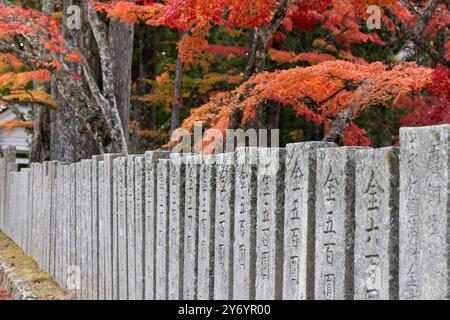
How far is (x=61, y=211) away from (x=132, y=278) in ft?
12.4

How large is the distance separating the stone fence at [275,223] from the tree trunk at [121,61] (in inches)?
184

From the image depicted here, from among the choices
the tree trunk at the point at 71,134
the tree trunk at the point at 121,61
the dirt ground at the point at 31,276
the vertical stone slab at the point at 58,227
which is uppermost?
the tree trunk at the point at 121,61

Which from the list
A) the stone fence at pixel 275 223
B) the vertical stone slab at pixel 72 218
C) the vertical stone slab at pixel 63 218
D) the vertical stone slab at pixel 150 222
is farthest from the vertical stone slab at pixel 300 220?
the vertical stone slab at pixel 63 218

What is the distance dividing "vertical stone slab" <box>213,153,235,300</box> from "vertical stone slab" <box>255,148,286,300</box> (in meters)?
0.46

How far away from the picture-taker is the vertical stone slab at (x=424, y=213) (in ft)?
10.00

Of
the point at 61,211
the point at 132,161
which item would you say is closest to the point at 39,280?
the point at 61,211

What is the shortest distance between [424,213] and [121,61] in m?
10.9

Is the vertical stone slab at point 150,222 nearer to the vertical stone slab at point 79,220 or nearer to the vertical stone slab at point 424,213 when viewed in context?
the vertical stone slab at point 79,220

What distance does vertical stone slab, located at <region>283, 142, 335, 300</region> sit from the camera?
404 cm

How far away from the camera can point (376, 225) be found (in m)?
3.49

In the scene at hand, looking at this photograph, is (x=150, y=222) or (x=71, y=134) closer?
(x=150, y=222)

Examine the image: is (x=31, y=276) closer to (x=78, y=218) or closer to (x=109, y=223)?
(x=78, y=218)

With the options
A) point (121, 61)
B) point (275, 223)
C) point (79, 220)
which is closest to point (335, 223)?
point (275, 223)

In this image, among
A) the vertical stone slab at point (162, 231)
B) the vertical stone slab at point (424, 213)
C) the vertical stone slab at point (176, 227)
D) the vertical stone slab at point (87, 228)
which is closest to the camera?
the vertical stone slab at point (424, 213)
